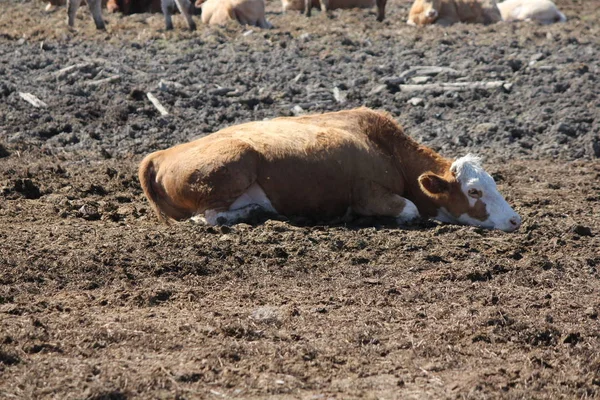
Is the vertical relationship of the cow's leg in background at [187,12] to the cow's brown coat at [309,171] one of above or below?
below

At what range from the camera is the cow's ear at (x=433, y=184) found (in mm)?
10070

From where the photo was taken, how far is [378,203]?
1005 centimetres

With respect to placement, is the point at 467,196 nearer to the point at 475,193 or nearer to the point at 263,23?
the point at 475,193

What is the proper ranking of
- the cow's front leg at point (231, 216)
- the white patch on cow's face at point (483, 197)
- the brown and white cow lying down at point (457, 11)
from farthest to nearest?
the brown and white cow lying down at point (457, 11) < the white patch on cow's face at point (483, 197) < the cow's front leg at point (231, 216)

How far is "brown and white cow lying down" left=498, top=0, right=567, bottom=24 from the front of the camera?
82.4ft

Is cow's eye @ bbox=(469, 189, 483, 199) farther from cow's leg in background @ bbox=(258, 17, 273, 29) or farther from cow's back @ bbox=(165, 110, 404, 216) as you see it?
cow's leg in background @ bbox=(258, 17, 273, 29)

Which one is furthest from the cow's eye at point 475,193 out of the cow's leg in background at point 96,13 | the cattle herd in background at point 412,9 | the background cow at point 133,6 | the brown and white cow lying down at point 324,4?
the background cow at point 133,6

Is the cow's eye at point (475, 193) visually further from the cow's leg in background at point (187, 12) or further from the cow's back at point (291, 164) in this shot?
the cow's leg in background at point (187, 12)

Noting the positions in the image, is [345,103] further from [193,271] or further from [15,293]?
[15,293]

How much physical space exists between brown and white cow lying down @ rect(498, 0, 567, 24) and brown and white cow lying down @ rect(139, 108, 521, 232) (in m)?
15.2

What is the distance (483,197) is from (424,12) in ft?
48.5

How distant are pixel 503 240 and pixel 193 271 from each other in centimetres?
274

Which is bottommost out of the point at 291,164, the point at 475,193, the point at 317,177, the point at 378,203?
the point at 378,203

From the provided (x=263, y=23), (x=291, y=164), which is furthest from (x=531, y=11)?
(x=291, y=164)
